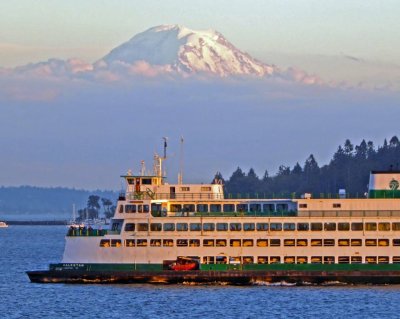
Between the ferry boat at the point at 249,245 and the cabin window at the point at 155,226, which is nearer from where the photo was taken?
the ferry boat at the point at 249,245

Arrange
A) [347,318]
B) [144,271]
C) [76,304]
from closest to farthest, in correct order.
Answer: [347,318] → [76,304] → [144,271]

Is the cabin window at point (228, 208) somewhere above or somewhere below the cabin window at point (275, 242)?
above

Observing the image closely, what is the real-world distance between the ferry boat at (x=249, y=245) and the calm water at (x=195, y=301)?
134 cm

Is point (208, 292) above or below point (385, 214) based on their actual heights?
below

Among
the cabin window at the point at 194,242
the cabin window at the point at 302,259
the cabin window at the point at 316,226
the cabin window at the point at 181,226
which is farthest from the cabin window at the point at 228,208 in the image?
the cabin window at the point at 302,259

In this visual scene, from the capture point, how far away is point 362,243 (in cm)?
8675

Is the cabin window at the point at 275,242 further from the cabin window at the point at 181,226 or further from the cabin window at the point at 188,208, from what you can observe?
the cabin window at the point at 188,208

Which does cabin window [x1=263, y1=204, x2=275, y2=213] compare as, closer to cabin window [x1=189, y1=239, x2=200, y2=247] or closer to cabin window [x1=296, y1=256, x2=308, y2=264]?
cabin window [x1=296, y1=256, x2=308, y2=264]

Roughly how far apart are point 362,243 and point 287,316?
1484 cm

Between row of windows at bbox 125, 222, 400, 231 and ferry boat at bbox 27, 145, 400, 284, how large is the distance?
65mm

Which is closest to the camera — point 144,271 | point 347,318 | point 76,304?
point 347,318

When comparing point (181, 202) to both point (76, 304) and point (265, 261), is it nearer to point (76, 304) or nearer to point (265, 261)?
point (265, 261)

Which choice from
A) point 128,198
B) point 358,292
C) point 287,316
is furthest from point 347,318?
point 128,198

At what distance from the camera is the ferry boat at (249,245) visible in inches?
3398
